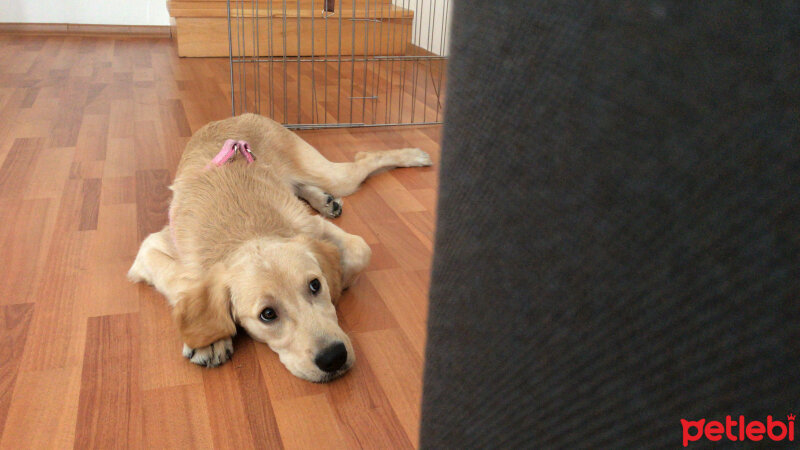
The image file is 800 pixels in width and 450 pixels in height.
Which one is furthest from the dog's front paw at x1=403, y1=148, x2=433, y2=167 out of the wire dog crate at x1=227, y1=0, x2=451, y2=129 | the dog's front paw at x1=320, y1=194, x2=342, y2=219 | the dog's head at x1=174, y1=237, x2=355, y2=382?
the dog's head at x1=174, y1=237, x2=355, y2=382

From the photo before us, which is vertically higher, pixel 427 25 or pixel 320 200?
pixel 427 25

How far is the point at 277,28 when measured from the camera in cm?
538

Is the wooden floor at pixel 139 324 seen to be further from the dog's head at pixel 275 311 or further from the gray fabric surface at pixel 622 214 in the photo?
the gray fabric surface at pixel 622 214

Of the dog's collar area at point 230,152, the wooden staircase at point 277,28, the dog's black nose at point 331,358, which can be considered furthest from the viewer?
the wooden staircase at point 277,28

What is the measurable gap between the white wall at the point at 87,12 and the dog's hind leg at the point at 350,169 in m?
4.58

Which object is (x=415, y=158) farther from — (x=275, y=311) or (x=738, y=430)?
(x=738, y=430)

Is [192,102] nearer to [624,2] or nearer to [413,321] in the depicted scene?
[413,321]

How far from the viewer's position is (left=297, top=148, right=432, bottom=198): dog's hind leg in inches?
99.2

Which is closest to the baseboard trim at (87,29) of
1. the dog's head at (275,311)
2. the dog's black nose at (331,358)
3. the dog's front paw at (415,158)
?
the dog's front paw at (415,158)

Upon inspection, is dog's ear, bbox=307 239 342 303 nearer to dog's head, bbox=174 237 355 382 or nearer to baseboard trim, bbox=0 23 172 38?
dog's head, bbox=174 237 355 382

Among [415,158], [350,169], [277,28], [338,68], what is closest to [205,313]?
[350,169]

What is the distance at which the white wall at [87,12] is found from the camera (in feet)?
19.8

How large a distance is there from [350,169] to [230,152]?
0.63 m

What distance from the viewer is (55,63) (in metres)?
4.86
